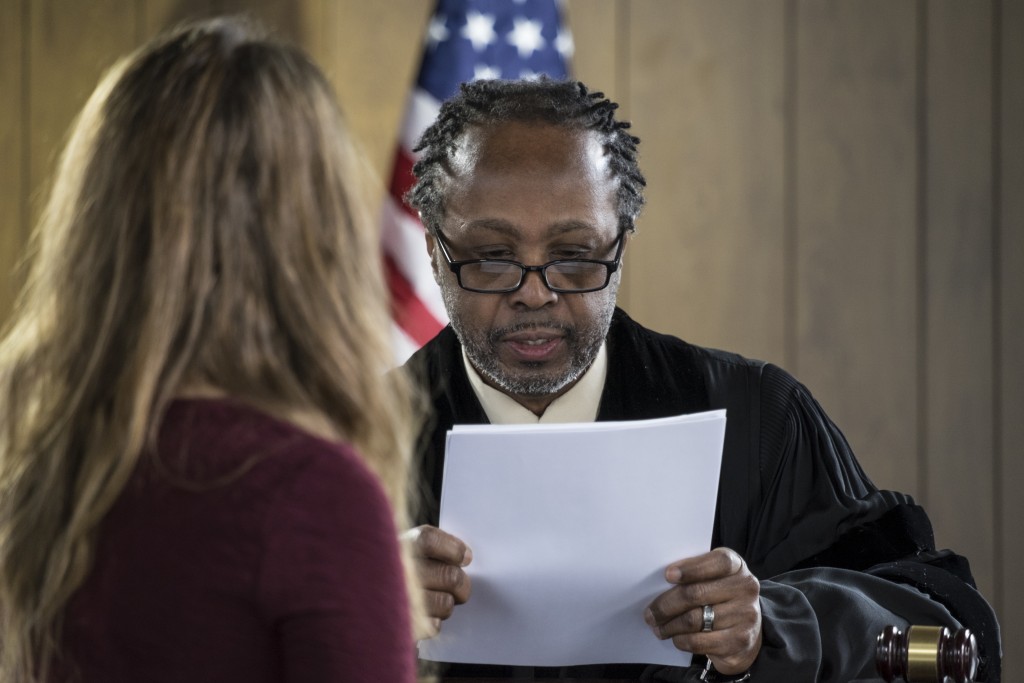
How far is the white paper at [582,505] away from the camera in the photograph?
1266mm

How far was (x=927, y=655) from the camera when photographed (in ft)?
3.98

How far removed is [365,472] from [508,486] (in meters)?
0.52

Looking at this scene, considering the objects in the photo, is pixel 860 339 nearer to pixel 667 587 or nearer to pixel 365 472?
pixel 667 587

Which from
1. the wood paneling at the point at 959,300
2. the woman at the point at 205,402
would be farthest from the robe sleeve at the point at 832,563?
the wood paneling at the point at 959,300

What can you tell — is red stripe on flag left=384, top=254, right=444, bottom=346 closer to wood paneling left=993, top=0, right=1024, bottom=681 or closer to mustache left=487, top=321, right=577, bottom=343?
mustache left=487, top=321, right=577, bottom=343

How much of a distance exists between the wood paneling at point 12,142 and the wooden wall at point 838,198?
0.10m

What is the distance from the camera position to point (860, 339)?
283 centimetres

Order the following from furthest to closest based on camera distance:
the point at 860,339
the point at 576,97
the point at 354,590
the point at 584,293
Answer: the point at 860,339, the point at 576,97, the point at 584,293, the point at 354,590

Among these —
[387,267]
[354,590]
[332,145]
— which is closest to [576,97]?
[387,267]

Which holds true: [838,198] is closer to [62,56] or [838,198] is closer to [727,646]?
[727,646]

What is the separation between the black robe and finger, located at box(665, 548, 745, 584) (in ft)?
0.25

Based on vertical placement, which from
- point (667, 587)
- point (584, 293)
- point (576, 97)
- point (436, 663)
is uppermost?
point (576, 97)

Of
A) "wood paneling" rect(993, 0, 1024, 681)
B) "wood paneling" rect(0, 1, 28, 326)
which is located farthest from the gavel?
"wood paneling" rect(0, 1, 28, 326)

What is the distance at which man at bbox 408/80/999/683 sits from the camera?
156 centimetres
